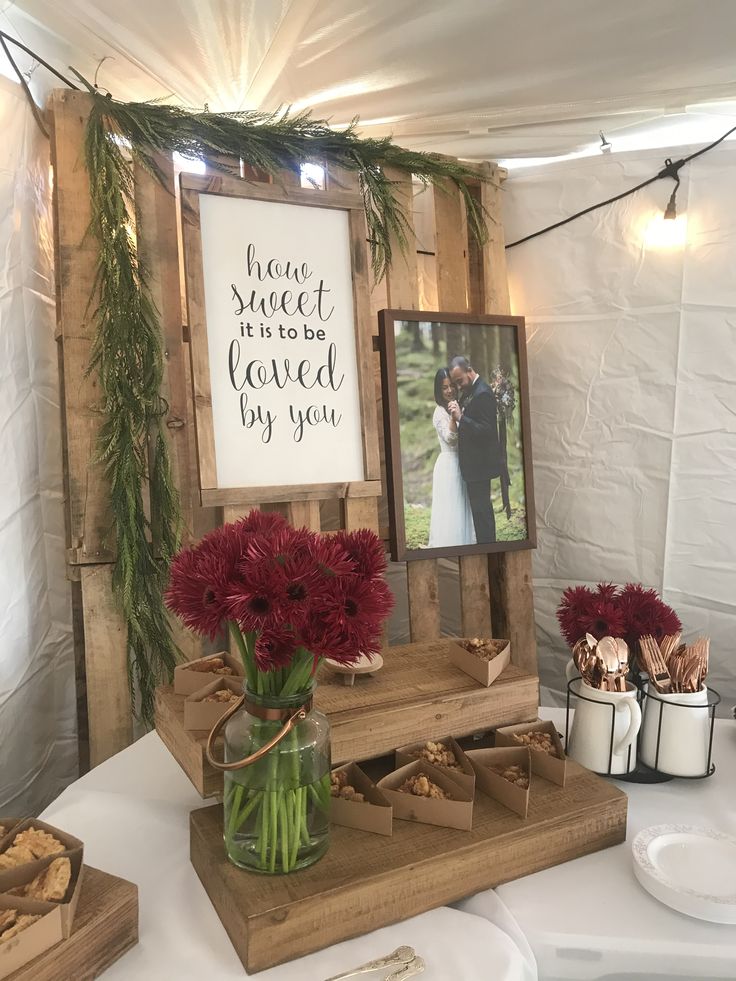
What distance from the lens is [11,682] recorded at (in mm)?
1160

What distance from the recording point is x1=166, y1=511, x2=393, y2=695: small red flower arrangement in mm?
571

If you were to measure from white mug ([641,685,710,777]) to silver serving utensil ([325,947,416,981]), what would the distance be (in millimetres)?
473

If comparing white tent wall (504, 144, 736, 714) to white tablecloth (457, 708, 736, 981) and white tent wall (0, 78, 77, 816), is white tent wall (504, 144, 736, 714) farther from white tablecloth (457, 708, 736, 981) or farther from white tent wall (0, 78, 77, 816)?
white tent wall (0, 78, 77, 816)

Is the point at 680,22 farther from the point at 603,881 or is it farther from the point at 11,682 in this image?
the point at 11,682

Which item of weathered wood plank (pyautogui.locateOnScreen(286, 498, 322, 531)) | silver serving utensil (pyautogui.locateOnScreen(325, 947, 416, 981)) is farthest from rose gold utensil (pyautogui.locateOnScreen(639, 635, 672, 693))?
weathered wood plank (pyautogui.locateOnScreen(286, 498, 322, 531))

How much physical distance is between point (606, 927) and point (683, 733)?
1.08 feet

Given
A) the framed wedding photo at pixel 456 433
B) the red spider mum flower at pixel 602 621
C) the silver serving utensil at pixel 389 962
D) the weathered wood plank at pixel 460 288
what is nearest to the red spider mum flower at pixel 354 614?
the silver serving utensil at pixel 389 962

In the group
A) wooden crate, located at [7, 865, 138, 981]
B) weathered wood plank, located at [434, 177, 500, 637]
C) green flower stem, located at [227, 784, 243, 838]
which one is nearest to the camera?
wooden crate, located at [7, 865, 138, 981]

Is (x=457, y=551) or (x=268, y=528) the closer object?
(x=268, y=528)

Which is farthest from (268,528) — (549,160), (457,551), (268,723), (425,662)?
(549,160)

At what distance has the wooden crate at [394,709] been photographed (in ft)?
2.60

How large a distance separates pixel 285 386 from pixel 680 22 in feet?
2.95

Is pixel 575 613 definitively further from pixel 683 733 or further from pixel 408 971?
pixel 408 971

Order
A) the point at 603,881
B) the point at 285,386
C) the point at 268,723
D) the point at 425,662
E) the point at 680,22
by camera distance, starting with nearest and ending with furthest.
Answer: the point at 268,723, the point at 603,881, the point at 425,662, the point at 680,22, the point at 285,386
